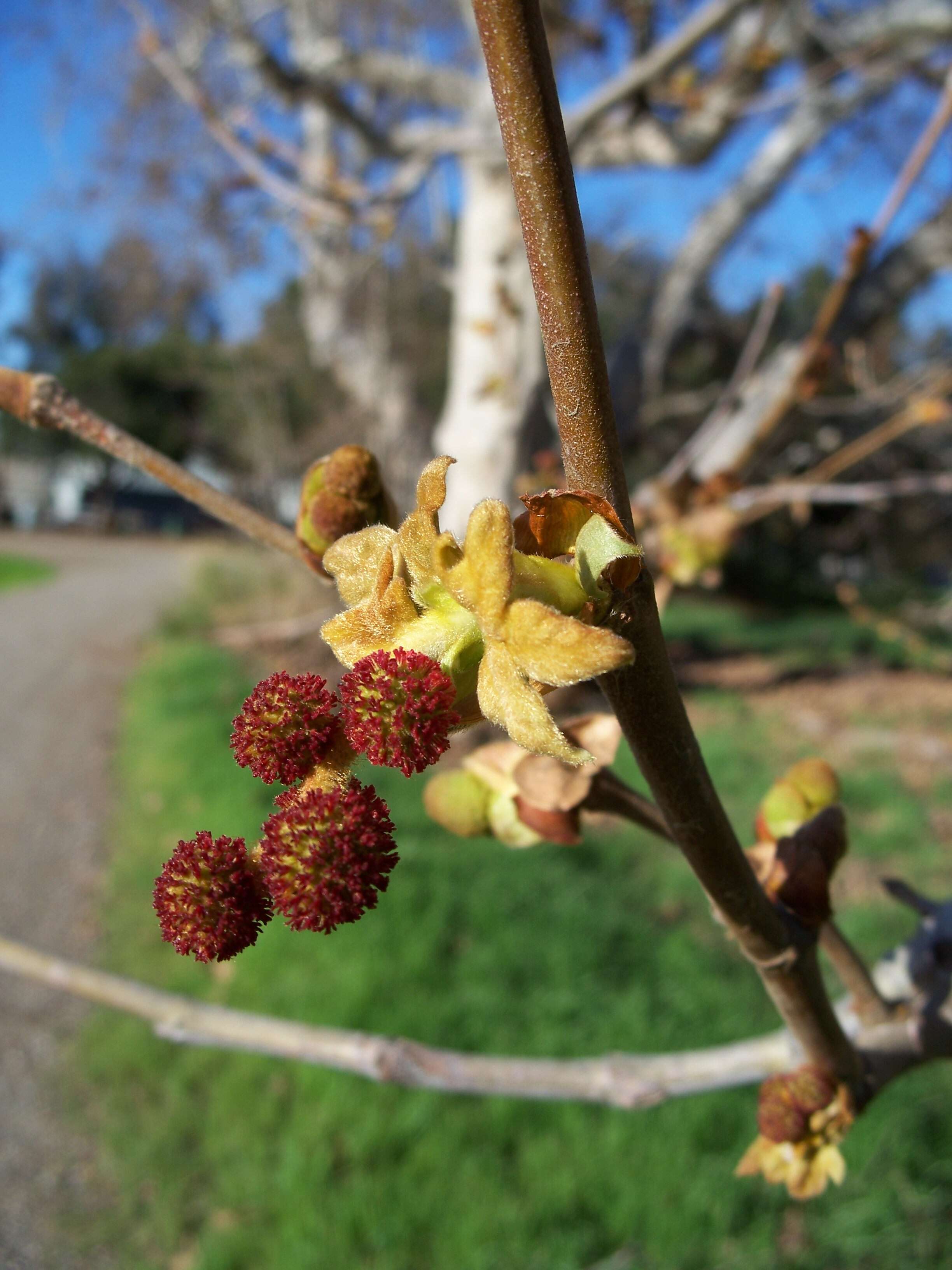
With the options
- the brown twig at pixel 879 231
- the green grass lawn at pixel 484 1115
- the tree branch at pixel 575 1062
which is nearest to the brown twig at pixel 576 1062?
the tree branch at pixel 575 1062

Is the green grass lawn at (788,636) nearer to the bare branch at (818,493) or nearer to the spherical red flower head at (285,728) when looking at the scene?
the bare branch at (818,493)

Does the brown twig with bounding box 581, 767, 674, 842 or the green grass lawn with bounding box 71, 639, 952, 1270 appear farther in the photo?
the green grass lawn with bounding box 71, 639, 952, 1270

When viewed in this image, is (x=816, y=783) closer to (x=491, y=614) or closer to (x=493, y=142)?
(x=491, y=614)

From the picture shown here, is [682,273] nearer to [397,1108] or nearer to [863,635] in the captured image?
[397,1108]

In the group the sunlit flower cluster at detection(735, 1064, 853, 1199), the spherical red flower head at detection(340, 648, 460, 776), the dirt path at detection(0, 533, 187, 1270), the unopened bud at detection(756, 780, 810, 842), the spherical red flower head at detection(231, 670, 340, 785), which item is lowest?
the dirt path at detection(0, 533, 187, 1270)

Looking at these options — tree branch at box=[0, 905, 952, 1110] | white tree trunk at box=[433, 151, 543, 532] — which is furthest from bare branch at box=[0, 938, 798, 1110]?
white tree trunk at box=[433, 151, 543, 532]

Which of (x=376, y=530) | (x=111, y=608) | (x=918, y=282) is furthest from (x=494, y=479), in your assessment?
(x=111, y=608)

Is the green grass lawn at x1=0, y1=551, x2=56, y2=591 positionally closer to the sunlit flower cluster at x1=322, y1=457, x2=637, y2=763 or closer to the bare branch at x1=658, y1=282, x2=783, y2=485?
the bare branch at x1=658, y1=282, x2=783, y2=485
